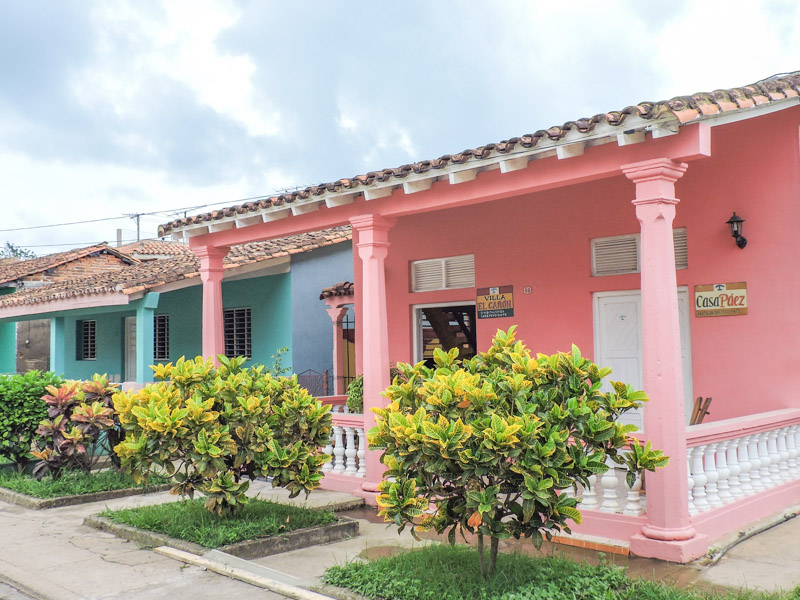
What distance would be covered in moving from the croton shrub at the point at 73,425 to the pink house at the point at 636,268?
172 cm

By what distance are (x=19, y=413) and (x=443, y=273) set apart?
534cm

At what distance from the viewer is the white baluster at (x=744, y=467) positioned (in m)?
6.15

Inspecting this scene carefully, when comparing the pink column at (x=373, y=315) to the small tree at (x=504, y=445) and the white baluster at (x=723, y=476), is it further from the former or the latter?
the white baluster at (x=723, y=476)

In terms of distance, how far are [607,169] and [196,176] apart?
48.7m

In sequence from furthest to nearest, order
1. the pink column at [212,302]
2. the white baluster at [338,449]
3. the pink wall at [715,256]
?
the pink column at [212,302] < the white baluster at [338,449] < the pink wall at [715,256]

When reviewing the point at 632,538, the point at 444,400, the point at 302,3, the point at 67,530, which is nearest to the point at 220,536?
the point at 67,530

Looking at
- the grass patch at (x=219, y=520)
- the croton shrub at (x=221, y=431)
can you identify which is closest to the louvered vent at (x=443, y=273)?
the croton shrub at (x=221, y=431)

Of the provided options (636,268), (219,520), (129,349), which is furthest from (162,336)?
(636,268)

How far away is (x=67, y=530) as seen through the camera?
6711mm

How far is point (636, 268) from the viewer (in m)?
7.70

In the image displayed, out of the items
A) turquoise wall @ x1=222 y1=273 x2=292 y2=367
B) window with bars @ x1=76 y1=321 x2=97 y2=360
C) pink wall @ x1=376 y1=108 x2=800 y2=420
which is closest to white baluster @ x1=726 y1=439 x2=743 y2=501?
pink wall @ x1=376 y1=108 x2=800 y2=420

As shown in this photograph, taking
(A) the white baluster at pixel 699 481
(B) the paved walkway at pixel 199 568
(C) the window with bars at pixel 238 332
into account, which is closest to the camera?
(B) the paved walkway at pixel 199 568

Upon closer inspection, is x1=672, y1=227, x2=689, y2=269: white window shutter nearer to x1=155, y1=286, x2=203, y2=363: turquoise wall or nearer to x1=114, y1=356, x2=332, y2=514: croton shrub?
x1=114, y1=356, x2=332, y2=514: croton shrub

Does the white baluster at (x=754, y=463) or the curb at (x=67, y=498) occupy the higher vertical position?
the white baluster at (x=754, y=463)
